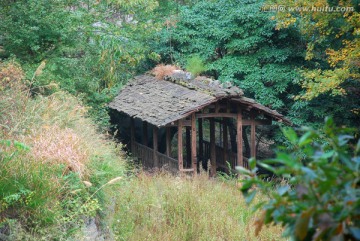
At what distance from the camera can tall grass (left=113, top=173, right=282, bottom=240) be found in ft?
26.8

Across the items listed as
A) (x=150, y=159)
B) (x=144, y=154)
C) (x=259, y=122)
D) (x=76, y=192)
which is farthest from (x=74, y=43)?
(x=76, y=192)

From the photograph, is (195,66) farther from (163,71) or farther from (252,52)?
(252,52)

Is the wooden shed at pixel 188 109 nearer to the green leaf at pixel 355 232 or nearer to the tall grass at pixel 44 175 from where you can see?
the tall grass at pixel 44 175

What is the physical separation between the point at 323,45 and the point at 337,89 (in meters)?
2.23

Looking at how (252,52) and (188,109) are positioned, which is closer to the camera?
(188,109)

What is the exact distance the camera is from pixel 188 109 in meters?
13.2

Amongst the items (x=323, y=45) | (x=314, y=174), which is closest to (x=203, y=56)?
(x=323, y=45)

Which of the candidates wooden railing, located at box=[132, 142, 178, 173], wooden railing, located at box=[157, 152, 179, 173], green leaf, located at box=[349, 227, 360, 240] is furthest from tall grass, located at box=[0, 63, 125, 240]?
wooden railing, located at box=[132, 142, 178, 173]

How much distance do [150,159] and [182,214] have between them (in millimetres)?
7956

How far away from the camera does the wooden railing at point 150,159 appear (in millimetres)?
14499

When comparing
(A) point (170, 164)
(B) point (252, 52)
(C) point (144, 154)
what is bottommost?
(C) point (144, 154)

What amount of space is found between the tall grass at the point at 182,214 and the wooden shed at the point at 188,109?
2374 millimetres

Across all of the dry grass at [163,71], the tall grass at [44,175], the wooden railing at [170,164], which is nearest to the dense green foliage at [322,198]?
the tall grass at [44,175]

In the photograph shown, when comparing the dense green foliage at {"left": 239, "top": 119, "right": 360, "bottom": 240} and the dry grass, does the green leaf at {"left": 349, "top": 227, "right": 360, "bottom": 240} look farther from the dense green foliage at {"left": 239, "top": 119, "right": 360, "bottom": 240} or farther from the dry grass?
the dry grass
